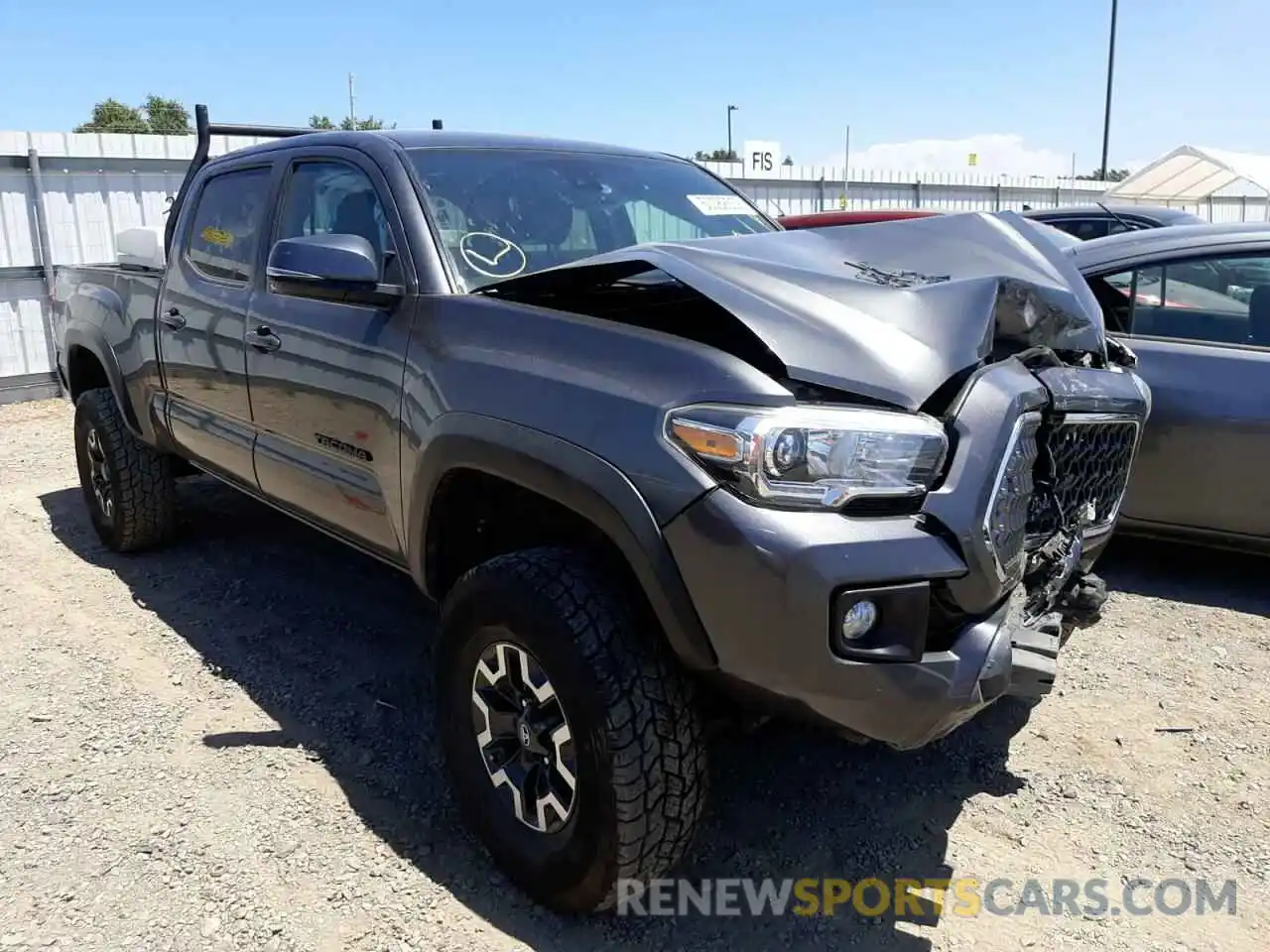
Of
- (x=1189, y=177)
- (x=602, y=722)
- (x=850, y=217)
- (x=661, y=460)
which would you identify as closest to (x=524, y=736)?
(x=602, y=722)

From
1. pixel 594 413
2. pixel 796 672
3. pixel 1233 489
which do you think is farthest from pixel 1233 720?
pixel 594 413

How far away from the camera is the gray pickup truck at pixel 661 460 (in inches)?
79.7

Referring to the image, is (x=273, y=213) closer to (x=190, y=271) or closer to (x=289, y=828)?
(x=190, y=271)

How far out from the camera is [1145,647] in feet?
12.9

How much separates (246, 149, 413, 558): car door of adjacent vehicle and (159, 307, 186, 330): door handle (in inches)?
28.4

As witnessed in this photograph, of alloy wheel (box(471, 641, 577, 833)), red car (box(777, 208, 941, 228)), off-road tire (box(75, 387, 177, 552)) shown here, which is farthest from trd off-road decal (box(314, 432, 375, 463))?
red car (box(777, 208, 941, 228))

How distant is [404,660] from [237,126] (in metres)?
2.64

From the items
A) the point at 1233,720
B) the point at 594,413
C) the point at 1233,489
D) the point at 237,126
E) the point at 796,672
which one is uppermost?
the point at 237,126

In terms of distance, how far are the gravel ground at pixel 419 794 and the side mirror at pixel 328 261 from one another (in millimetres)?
1485

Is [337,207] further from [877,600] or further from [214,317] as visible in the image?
[877,600]

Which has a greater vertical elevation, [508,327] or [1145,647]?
[508,327]

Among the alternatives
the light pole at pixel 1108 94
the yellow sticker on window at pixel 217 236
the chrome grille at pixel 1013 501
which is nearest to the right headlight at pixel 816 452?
the chrome grille at pixel 1013 501

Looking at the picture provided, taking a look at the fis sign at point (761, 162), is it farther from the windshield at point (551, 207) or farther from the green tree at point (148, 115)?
the green tree at point (148, 115)

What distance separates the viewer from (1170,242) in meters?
4.48
